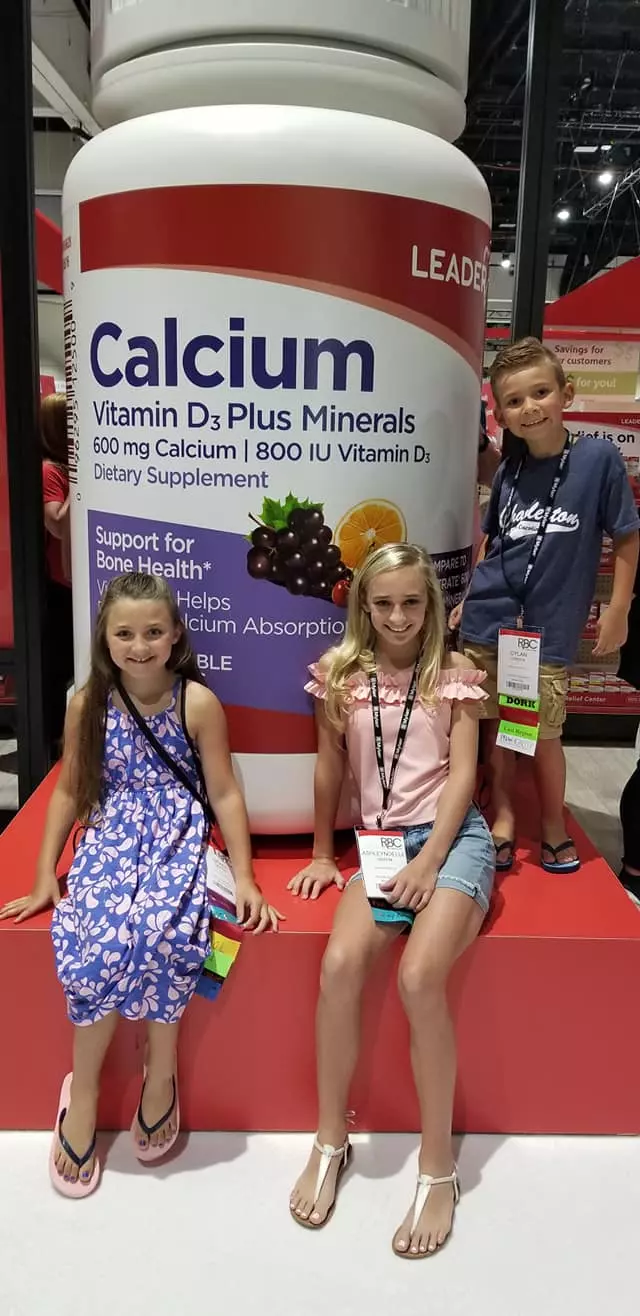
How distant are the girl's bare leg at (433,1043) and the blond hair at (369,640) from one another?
1.24ft

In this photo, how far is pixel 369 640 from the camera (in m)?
1.61

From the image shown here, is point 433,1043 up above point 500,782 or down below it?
below

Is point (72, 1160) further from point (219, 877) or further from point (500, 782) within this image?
point (500, 782)

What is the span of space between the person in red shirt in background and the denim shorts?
42.0 inches

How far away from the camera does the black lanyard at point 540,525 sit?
170 cm

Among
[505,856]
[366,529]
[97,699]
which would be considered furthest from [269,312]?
[505,856]

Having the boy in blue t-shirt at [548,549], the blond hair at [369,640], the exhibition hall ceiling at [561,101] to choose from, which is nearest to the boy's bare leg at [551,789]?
the boy in blue t-shirt at [548,549]

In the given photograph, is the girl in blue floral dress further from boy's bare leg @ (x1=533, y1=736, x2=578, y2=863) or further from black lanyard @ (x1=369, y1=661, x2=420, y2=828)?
boy's bare leg @ (x1=533, y1=736, x2=578, y2=863)

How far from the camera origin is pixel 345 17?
1487 millimetres

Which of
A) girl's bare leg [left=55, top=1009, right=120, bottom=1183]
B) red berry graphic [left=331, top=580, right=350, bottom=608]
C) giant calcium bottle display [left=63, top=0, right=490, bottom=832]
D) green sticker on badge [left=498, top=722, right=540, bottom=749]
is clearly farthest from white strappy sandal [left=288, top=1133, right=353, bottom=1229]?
red berry graphic [left=331, top=580, right=350, bottom=608]

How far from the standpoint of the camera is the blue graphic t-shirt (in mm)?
1685

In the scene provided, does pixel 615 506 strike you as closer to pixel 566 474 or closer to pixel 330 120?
pixel 566 474

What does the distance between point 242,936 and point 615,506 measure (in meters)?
0.96

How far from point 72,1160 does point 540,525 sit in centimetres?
126
